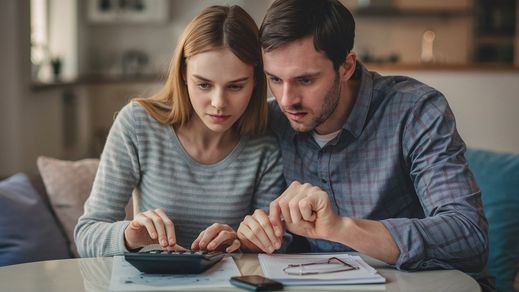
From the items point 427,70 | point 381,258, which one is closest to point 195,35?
point 381,258

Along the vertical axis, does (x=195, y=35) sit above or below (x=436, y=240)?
above

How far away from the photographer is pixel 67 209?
2502 mm

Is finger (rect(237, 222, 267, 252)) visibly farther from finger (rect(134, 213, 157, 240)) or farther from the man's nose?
the man's nose

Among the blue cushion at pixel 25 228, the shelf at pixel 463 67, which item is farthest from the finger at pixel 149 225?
the shelf at pixel 463 67

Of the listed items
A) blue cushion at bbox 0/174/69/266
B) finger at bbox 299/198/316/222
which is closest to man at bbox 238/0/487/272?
finger at bbox 299/198/316/222

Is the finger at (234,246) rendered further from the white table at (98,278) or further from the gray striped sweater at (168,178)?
the gray striped sweater at (168,178)

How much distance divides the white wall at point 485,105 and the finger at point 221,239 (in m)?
3.64

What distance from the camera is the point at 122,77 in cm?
729

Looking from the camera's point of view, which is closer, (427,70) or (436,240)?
(436,240)

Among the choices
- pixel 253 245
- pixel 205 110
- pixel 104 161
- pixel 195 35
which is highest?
pixel 195 35

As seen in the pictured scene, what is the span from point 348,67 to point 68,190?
114 centimetres

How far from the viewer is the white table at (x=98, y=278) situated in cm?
132

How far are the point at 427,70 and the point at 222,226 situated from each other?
4005mm

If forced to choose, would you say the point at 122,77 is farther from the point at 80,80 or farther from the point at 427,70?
the point at 427,70
